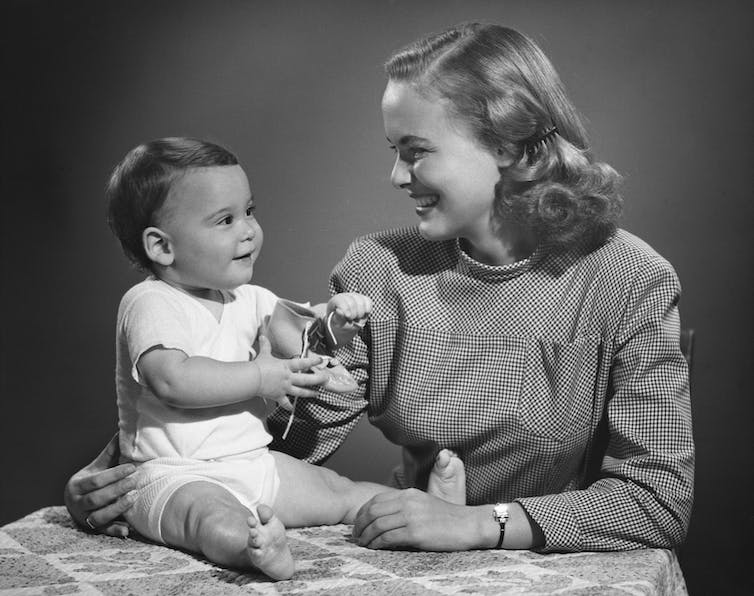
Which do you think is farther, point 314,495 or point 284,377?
point 314,495

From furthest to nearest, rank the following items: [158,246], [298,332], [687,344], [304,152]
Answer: [304,152], [687,344], [298,332], [158,246]

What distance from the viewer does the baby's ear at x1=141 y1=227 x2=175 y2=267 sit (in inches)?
70.8

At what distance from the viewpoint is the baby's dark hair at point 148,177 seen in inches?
70.2

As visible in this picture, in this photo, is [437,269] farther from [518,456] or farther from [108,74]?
[108,74]

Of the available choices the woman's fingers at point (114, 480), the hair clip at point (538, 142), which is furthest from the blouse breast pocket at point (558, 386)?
the woman's fingers at point (114, 480)

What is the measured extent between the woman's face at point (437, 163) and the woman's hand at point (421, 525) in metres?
0.51

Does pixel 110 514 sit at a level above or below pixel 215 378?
below

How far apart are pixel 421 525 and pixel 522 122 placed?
770 mm

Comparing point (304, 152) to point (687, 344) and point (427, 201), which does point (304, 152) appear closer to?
point (427, 201)

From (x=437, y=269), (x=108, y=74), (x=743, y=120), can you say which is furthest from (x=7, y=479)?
(x=743, y=120)

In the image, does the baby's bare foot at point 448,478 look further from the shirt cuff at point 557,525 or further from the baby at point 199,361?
the shirt cuff at point 557,525

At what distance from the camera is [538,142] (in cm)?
202

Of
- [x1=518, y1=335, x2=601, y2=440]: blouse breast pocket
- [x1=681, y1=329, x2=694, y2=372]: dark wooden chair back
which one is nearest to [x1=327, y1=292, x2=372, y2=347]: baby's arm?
[x1=518, y1=335, x2=601, y2=440]: blouse breast pocket

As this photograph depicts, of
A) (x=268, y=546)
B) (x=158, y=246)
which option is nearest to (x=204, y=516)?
(x=268, y=546)
